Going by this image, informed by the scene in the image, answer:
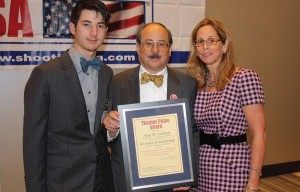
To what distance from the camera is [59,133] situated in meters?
2.14

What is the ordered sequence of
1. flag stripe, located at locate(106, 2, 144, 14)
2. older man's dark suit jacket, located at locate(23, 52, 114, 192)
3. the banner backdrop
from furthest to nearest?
flag stripe, located at locate(106, 2, 144, 14) < the banner backdrop < older man's dark suit jacket, located at locate(23, 52, 114, 192)

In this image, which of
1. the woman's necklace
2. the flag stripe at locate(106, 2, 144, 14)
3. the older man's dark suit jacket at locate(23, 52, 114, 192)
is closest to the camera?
the older man's dark suit jacket at locate(23, 52, 114, 192)

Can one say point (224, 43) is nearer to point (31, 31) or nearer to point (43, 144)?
point (43, 144)

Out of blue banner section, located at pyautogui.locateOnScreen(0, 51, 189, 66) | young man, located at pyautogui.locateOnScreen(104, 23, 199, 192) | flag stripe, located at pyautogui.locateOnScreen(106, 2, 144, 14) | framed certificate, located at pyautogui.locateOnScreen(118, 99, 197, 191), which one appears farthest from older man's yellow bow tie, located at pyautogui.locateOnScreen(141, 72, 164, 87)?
flag stripe, located at pyautogui.locateOnScreen(106, 2, 144, 14)

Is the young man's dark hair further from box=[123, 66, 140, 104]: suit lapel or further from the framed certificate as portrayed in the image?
the framed certificate

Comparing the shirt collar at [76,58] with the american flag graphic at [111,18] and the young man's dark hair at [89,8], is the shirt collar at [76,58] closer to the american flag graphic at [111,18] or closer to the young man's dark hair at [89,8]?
the young man's dark hair at [89,8]

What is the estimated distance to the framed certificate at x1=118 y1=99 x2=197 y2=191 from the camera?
221 cm

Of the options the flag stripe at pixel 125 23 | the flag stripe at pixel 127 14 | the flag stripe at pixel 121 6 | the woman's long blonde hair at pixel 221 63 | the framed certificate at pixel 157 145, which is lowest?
the framed certificate at pixel 157 145

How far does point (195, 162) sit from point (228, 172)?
275 mm

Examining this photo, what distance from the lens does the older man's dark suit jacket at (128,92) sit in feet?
7.97

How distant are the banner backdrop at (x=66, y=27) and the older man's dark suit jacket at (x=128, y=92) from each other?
1.70m

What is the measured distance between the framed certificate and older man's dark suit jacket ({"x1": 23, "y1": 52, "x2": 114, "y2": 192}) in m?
0.20

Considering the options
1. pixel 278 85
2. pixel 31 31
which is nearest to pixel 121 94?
pixel 31 31

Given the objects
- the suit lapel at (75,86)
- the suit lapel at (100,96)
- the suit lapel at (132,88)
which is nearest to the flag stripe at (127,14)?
the suit lapel at (132,88)
